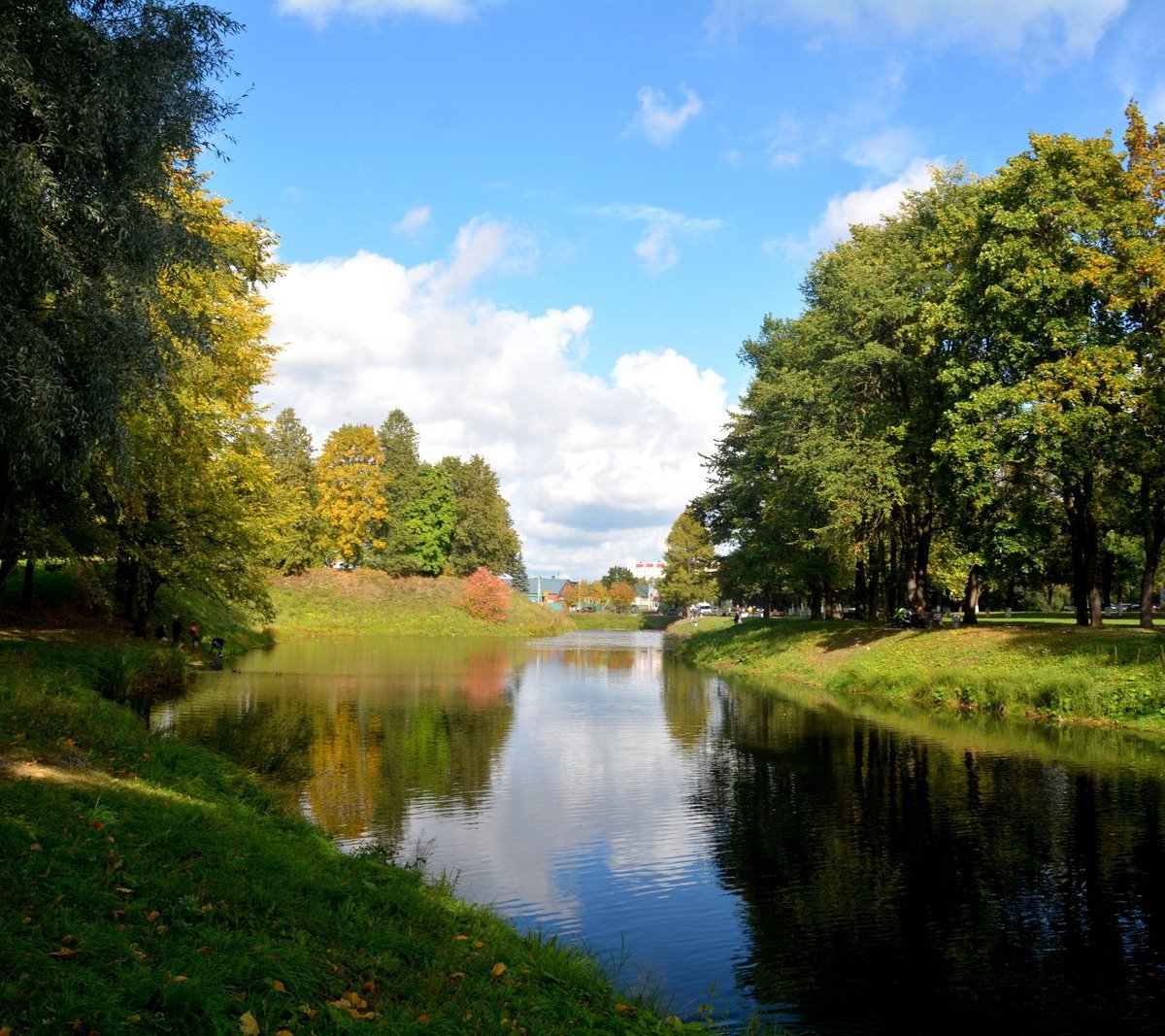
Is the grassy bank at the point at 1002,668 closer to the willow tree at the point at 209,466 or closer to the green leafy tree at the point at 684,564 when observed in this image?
the willow tree at the point at 209,466

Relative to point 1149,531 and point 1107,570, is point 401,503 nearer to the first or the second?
point 1107,570

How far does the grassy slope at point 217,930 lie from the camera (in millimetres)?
6250

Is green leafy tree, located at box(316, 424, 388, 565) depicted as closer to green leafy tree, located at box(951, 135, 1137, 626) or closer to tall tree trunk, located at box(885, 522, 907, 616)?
tall tree trunk, located at box(885, 522, 907, 616)

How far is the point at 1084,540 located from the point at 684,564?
7626 centimetres

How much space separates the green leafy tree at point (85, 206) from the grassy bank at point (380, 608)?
5875 cm

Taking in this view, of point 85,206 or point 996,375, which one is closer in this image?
point 85,206

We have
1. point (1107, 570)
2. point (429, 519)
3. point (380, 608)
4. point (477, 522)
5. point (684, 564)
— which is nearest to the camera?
point (1107, 570)

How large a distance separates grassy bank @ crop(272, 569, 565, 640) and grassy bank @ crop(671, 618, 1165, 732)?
138 feet

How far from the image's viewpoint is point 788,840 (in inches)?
596

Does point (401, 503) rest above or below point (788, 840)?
above

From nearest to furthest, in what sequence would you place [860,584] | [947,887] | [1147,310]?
[947,887]
[1147,310]
[860,584]

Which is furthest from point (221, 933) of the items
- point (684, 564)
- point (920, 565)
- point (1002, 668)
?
point (684, 564)

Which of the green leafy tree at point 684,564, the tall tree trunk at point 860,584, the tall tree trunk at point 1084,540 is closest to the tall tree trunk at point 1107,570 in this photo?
the tall tree trunk at point 860,584

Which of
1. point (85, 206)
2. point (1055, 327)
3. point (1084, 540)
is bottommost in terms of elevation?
point (1084, 540)
